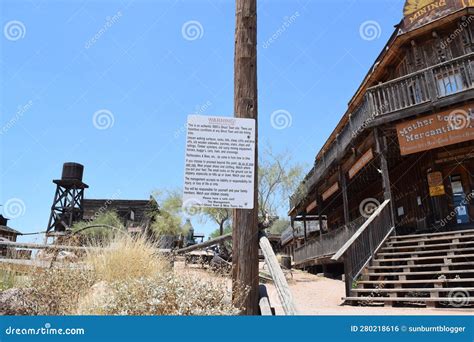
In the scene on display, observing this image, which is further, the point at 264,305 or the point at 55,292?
the point at 55,292

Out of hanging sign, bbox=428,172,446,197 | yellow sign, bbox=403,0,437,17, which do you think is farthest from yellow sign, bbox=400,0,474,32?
hanging sign, bbox=428,172,446,197

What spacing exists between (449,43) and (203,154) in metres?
13.6

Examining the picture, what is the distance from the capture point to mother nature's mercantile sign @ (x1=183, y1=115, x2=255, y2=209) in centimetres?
337

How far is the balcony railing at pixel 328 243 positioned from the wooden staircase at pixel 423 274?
2.15 meters

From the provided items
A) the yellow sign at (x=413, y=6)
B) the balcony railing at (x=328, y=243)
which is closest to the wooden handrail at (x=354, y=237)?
the balcony railing at (x=328, y=243)

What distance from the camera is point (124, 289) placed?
355 cm

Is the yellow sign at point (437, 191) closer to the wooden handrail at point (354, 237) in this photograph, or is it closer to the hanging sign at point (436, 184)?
the hanging sign at point (436, 184)

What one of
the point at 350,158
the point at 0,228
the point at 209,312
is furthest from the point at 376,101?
the point at 0,228

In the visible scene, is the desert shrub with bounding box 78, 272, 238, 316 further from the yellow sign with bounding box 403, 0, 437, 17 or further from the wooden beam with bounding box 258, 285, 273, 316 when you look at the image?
the yellow sign with bounding box 403, 0, 437, 17

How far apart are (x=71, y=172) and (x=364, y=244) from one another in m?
37.6

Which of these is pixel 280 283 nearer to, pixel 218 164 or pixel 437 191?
pixel 218 164

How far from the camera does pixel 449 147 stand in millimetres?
12516

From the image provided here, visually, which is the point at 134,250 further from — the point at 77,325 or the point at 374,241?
the point at 374,241

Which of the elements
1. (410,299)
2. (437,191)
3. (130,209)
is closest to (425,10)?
(437,191)
